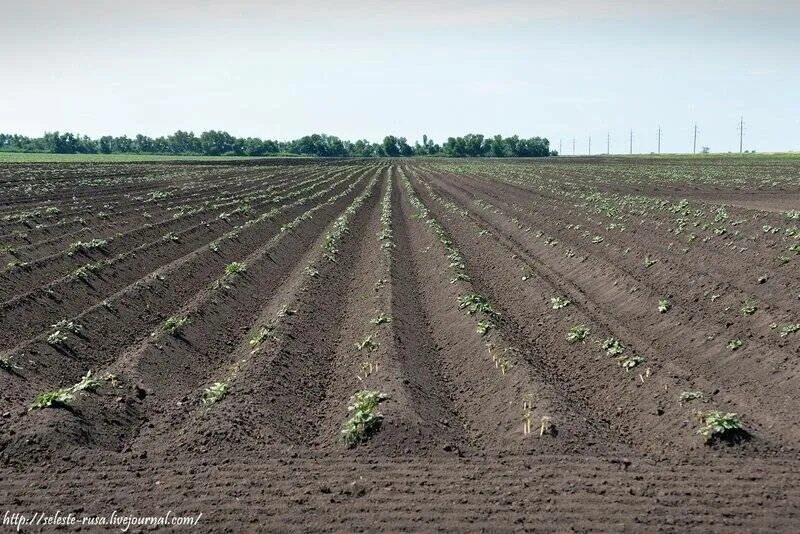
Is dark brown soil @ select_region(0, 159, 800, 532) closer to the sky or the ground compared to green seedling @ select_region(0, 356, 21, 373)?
closer to the ground

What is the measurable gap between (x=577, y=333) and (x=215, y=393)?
6.61m

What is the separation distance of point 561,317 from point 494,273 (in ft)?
17.9

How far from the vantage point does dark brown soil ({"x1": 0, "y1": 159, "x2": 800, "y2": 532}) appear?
7098 millimetres

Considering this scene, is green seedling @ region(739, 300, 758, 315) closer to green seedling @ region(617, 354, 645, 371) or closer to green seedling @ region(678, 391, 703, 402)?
green seedling @ region(617, 354, 645, 371)

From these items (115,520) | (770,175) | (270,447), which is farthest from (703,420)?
(770,175)

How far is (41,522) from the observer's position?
6824mm

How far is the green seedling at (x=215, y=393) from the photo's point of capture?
32.0 feet

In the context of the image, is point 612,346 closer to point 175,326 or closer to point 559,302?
point 559,302

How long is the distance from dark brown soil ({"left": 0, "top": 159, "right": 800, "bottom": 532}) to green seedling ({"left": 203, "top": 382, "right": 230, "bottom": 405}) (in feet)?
0.73

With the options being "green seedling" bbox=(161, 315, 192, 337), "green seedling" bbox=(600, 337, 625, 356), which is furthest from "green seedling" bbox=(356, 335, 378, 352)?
"green seedling" bbox=(600, 337, 625, 356)

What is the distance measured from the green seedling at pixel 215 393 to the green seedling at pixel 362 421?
6.43 ft

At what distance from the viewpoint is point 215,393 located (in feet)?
32.6

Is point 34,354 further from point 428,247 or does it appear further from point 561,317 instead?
point 428,247

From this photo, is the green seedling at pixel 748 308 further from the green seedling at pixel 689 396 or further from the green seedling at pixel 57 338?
the green seedling at pixel 57 338
